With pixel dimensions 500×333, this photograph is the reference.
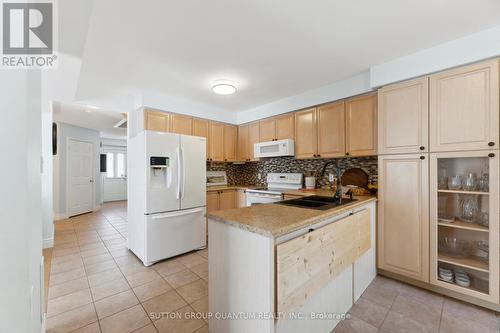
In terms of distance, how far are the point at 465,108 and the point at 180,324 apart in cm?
324

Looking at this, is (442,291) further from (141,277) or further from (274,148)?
(141,277)

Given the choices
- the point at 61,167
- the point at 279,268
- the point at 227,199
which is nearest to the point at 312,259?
the point at 279,268

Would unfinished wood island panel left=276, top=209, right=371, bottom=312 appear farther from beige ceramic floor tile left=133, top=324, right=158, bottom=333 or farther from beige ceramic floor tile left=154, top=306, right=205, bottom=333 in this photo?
beige ceramic floor tile left=133, top=324, right=158, bottom=333

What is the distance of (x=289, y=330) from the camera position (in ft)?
4.15

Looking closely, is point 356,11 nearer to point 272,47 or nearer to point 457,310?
point 272,47

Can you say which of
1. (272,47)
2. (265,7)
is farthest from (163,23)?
(272,47)

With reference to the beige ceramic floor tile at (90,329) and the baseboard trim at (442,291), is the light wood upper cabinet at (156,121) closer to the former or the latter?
the beige ceramic floor tile at (90,329)

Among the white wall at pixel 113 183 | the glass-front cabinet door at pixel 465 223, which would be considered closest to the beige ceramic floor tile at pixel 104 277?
the glass-front cabinet door at pixel 465 223

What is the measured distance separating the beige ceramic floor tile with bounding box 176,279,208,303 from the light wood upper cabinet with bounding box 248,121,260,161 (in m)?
2.51

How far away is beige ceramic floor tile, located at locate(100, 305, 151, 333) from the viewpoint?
165cm

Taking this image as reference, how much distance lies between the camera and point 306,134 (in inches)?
133

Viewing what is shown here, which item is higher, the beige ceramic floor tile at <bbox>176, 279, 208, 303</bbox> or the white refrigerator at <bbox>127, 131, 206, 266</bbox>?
the white refrigerator at <bbox>127, 131, 206, 266</bbox>

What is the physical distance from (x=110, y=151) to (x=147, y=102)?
6408mm

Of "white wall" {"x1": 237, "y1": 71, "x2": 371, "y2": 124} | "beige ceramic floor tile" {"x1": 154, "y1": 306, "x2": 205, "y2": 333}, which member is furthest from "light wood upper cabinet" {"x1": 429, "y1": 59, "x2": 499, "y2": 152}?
"beige ceramic floor tile" {"x1": 154, "y1": 306, "x2": 205, "y2": 333}
